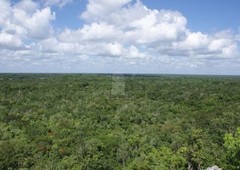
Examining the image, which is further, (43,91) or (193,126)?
(43,91)

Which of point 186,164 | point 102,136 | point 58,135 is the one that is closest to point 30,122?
point 58,135

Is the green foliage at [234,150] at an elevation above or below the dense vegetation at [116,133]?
above

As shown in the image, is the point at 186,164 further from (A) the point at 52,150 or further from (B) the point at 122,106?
(B) the point at 122,106

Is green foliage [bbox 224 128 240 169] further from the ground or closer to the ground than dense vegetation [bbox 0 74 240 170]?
further from the ground

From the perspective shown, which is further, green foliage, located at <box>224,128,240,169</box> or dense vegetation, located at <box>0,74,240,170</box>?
dense vegetation, located at <box>0,74,240,170</box>

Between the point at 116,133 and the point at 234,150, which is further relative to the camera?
the point at 116,133

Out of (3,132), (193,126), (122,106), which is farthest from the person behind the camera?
(122,106)

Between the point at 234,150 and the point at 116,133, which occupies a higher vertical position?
the point at 234,150

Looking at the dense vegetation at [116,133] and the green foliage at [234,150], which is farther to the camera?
the dense vegetation at [116,133]
